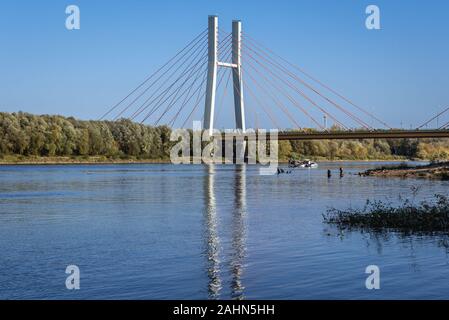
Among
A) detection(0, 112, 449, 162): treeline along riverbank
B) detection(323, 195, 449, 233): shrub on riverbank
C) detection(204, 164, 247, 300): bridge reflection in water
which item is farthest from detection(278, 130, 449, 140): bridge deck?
detection(323, 195, 449, 233): shrub on riverbank

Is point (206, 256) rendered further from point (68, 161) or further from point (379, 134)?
point (68, 161)

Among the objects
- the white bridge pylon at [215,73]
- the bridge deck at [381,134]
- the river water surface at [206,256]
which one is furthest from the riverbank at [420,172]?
the river water surface at [206,256]

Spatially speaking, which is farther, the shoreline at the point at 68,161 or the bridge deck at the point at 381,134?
the shoreline at the point at 68,161

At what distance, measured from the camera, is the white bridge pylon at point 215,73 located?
8656cm

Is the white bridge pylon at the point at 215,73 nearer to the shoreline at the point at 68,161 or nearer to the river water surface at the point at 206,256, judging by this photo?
the shoreline at the point at 68,161

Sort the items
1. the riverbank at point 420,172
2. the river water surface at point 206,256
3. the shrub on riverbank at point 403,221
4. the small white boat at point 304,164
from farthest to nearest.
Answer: the small white boat at point 304,164 → the riverbank at point 420,172 → the shrub on riverbank at point 403,221 → the river water surface at point 206,256

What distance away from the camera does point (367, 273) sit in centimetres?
1661

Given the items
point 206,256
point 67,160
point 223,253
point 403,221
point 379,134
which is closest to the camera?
point 206,256

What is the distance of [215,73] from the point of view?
3556 inches

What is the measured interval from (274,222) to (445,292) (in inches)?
530

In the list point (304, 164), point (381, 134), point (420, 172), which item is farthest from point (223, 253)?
point (304, 164)

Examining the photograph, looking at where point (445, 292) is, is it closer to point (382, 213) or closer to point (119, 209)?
point (382, 213)

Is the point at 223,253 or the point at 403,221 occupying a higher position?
the point at 403,221

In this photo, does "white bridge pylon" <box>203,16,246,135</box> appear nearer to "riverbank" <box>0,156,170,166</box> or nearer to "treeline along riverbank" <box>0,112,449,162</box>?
"treeline along riverbank" <box>0,112,449,162</box>
